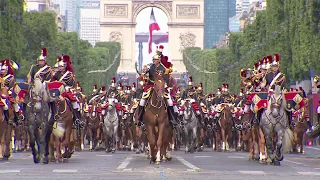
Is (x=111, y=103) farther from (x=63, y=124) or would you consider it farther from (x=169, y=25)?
(x=169, y=25)

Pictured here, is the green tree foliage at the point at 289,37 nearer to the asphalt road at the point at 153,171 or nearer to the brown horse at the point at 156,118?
the brown horse at the point at 156,118

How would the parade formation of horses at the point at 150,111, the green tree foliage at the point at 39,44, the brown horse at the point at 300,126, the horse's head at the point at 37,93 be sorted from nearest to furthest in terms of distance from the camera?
the parade formation of horses at the point at 150,111 → the horse's head at the point at 37,93 → the brown horse at the point at 300,126 → the green tree foliage at the point at 39,44

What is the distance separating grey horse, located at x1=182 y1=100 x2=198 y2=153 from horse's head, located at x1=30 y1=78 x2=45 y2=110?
13.0m

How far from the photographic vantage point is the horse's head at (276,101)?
3009 centimetres

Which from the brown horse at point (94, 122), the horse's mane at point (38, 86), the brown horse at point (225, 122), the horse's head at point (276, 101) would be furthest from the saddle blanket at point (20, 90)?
the brown horse at point (225, 122)

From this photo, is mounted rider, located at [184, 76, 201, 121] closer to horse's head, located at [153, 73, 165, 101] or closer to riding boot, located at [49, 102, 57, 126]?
riding boot, located at [49, 102, 57, 126]

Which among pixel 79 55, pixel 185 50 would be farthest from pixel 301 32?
pixel 185 50

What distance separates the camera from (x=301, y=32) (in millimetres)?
59406

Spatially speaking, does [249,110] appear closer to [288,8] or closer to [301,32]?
[301,32]

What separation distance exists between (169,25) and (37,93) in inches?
6406

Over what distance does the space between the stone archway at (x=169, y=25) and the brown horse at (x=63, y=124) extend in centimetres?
15799

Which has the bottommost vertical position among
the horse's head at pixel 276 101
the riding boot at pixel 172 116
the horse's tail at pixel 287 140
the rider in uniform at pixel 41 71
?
the horse's tail at pixel 287 140

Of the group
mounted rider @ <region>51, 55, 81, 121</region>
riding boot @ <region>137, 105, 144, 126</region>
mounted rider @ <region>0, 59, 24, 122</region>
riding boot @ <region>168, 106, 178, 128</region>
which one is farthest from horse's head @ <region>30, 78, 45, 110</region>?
riding boot @ <region>168, 106, 178, 128</region>

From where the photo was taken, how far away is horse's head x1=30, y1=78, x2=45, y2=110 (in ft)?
97.5
